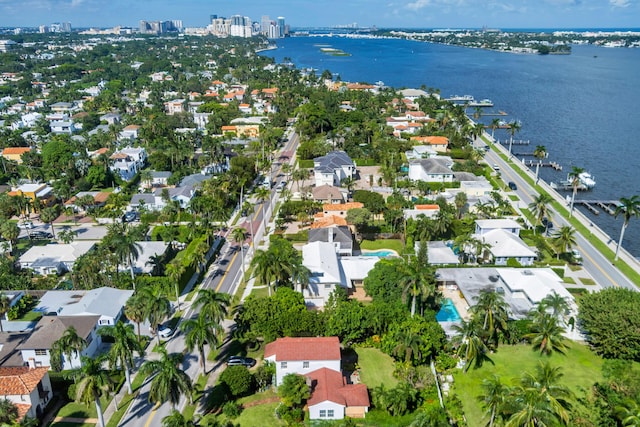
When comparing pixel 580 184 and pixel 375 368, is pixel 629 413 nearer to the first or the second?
pixel 375 368

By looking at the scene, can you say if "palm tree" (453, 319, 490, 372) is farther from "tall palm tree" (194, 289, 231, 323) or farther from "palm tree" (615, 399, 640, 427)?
"tall palm tree" (194, 289, 231, 323)

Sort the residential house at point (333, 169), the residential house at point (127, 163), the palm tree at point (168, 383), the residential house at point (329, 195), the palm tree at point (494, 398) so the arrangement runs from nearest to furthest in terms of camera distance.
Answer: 1. the palm tree at point (494, 398)
2. the palm tree at point (168, 383)
3. the residential house at point (329, 195)
4. the residential house at point (333, 169)
5. the residential house at point (127, 163)

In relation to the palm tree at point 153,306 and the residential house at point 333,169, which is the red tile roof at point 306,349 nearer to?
the palm tree at point 153,306

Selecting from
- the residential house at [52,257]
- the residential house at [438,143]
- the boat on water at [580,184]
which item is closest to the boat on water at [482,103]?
the residential house at [438,143]

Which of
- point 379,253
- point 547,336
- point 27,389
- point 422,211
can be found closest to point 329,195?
point 422,211

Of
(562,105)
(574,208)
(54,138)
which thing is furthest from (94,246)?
(562,105)

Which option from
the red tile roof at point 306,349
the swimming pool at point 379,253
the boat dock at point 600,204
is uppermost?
the red tile roof at point 306,349
